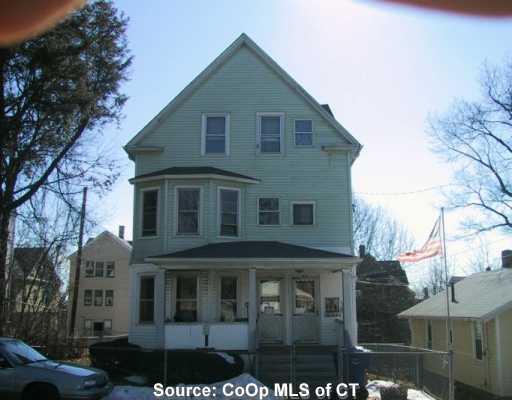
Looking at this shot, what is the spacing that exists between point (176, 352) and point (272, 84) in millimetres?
10733

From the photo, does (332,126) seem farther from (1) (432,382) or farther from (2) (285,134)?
(1) (432,382)

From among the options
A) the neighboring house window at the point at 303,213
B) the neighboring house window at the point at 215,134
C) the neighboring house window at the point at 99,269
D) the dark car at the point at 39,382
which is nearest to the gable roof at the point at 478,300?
the neighboring house window at the point at 303,213

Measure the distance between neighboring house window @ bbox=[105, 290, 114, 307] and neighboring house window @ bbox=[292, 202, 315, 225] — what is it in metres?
32.3

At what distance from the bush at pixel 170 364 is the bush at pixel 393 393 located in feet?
13.7

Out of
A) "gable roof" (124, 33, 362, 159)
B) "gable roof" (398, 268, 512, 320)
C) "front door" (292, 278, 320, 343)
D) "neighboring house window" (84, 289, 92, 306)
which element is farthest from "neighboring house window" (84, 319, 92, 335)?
"front door" (292, 278, 320, 343)

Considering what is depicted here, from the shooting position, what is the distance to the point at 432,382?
1634 centimetres

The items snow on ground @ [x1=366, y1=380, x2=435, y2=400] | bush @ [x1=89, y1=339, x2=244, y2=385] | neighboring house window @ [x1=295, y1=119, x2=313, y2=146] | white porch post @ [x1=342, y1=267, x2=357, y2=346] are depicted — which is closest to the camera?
snow on ground @ [x1=366, y1=380, x2=435, y2=400]

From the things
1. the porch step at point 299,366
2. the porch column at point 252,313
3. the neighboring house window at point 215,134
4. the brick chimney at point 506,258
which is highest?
the neighboring house window at point 215,134

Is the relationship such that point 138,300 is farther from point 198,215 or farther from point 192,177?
point 192,177

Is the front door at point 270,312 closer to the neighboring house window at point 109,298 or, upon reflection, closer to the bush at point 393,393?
the bush at point 393,393

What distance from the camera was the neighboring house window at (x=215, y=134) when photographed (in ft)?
74.5

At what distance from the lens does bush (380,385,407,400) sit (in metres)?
15.3

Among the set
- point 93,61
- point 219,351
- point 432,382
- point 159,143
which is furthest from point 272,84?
point 432,382

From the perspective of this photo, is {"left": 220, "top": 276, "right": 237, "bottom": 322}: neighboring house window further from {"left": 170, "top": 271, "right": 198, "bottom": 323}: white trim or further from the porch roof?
the porch roof
